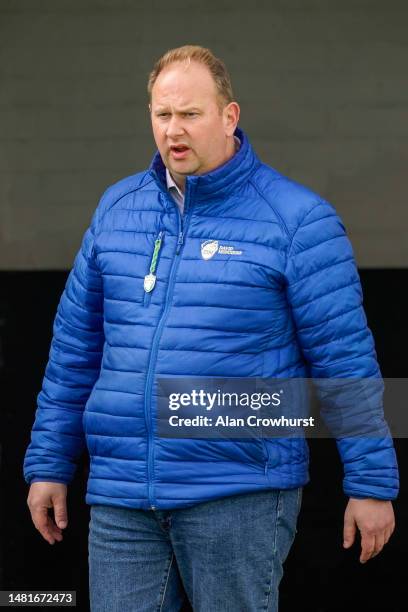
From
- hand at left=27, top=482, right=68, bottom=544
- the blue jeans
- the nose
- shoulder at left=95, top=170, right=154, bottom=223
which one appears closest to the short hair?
the nose

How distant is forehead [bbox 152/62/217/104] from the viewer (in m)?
3.01

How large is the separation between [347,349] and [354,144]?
6.78 feet

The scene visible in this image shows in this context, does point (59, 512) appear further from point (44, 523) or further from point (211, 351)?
point (211, 351)

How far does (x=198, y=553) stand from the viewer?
2.95 metres

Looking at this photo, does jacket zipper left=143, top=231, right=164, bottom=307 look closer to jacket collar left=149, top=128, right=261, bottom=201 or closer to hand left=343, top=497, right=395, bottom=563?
jacket collar left=149, top=128, right=261, bottom=201

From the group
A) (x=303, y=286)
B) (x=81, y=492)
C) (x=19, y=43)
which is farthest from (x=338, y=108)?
(x=303, y=286)

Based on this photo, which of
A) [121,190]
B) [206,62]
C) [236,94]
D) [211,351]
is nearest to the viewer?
[211,351]

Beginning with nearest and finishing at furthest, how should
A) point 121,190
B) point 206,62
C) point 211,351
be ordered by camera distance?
point 211,351 → point 206,62 → point 121,190

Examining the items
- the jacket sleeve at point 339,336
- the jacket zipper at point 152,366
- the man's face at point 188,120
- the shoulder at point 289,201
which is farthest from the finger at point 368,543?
the man's face at point 188,120

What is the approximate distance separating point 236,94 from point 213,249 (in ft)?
6.68

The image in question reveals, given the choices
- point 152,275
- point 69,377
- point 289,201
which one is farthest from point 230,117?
point 69,377

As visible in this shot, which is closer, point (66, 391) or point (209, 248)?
point (209, 248)

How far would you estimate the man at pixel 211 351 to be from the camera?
294 centimetres

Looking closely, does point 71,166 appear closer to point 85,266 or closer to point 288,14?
point 288,14
